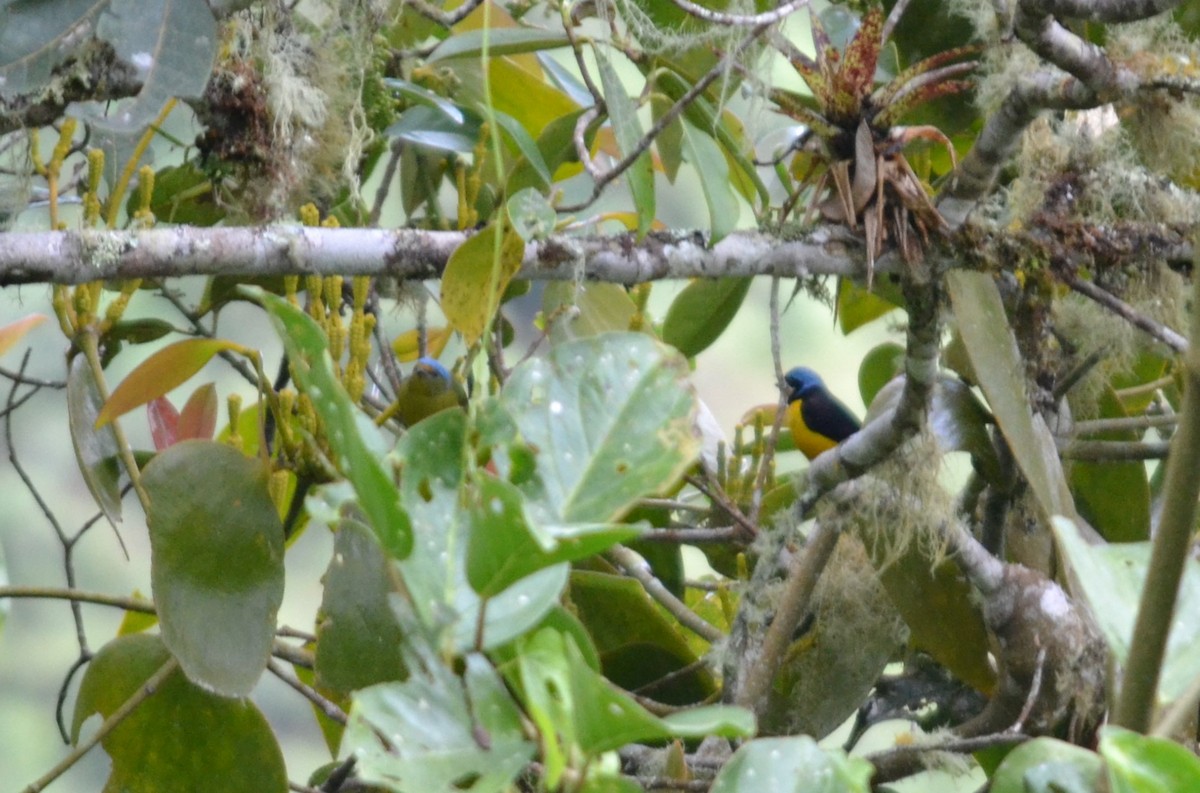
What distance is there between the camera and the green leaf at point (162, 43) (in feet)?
→ 2.72

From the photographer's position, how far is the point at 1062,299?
43.6 inches

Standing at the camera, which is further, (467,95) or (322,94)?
(467,95)

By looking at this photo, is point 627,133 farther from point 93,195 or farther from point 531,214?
point 93,195

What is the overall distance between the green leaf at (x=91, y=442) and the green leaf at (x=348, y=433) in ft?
2.10

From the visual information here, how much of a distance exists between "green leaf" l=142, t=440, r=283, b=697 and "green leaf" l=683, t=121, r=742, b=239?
0.40 m

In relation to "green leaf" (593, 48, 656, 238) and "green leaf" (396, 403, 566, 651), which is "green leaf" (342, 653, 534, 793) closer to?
"green leaf" (396, 403, 566, 651)

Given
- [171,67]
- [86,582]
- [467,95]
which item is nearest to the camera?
[171,67]

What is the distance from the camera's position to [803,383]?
203 centimetres

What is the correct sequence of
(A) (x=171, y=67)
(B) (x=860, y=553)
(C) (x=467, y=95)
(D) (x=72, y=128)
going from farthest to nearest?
(C) (x=467, y=95) → (B) (x=860, y=553) → (D) (x=72, y=128) → (A) (x=171, y=67)

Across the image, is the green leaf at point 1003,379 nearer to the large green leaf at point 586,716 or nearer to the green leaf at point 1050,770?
the green leaf at point 1050,770

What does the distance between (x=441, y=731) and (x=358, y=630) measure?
1.23ft

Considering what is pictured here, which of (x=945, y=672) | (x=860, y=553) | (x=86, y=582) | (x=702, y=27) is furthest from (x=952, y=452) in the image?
(x=86, y=582)

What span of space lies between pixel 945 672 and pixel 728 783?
32.7 inches

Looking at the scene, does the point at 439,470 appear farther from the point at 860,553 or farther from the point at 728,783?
the point at 860,553
